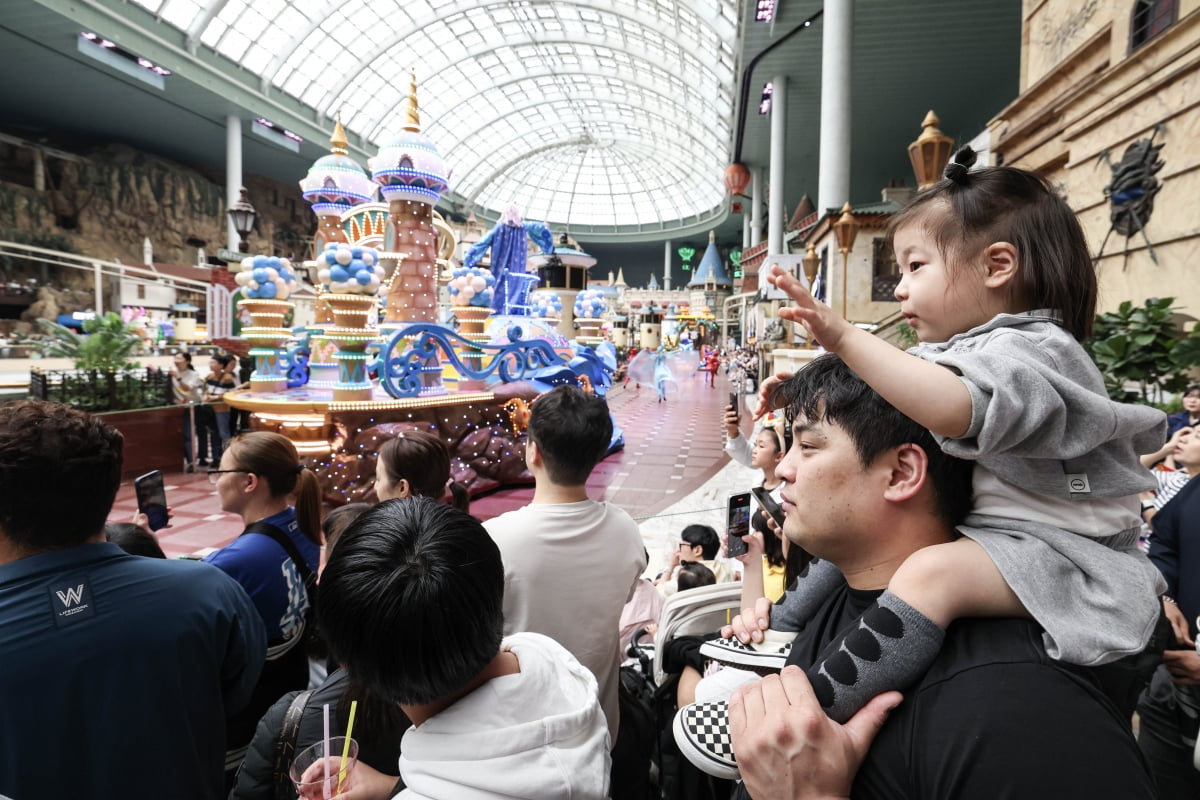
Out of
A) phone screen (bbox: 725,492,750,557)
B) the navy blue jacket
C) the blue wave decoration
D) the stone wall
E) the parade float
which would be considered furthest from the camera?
the stone wall

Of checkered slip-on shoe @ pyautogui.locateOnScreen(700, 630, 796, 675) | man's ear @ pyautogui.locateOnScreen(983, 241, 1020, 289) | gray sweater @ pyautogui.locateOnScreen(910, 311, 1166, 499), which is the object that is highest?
man's ear @ pyautogui.locateOnScreen(983, 241, 1020, 289)

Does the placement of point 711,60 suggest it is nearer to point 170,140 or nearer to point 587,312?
point 587,312

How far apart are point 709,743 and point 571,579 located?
80 cm

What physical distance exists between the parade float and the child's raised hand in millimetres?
5521

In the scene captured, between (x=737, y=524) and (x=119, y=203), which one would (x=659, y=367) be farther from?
(x=119, y=203)

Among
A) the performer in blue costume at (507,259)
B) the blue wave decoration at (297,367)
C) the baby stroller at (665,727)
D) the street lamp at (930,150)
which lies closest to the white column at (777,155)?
the performer in blue costume at (507,259)

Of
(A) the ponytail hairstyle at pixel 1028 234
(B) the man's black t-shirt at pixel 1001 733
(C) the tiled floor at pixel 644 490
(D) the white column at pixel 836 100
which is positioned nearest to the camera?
(B) the man's black t-shirt at pixel 1001 733

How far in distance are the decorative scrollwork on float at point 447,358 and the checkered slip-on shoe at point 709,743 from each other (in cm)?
581

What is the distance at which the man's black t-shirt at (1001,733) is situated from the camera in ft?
2.08

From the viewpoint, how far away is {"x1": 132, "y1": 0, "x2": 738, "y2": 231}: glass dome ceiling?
74.8 ft

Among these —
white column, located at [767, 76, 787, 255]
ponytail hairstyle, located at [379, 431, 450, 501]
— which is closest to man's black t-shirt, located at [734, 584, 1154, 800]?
ponytail hairstyle, located at [379, 431, 450, 501]

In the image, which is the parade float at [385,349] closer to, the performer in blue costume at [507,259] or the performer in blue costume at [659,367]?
the performer in blue costume at [507,259]

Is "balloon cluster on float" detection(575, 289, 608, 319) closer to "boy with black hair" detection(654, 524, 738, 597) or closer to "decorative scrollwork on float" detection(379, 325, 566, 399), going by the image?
"decorative scrollwork on float" detection(379, 325, 566, 399)

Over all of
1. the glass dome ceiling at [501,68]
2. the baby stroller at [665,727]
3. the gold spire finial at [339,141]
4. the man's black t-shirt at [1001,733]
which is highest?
the glass dome ceiling at [501,68]
